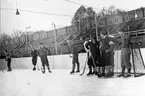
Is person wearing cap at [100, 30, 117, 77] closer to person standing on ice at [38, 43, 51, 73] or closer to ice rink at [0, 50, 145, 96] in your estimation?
ice rink at [0, 50, 145, 96]

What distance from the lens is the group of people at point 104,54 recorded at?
142 centimetres

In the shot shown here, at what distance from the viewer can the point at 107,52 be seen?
1.47 meters

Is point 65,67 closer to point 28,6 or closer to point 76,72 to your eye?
point 76,72

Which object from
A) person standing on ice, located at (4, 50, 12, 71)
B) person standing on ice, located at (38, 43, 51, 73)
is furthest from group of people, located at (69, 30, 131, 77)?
person standing on ice, located at (4, 50, 12, 71)

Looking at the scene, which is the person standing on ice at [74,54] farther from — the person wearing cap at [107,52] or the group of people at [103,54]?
the person wearing cap at [107,52]

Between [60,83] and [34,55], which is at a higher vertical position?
[34,55]

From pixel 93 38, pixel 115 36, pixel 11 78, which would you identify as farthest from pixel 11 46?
pixel 115 36

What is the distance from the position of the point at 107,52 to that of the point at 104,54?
0.13 feet

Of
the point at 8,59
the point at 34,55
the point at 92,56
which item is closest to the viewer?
the point at 92,56

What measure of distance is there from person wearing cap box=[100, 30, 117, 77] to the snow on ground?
0.06 metres

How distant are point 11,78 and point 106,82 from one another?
860mm

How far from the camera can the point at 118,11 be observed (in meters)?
1.42

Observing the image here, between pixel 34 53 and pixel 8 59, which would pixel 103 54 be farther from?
pixel 8 59

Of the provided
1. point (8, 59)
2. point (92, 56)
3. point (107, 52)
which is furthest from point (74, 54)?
point (8, 59)
